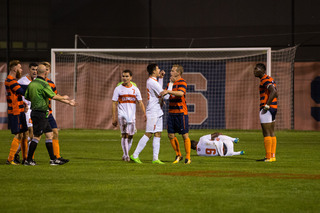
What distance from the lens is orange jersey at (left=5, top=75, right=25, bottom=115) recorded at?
1146cm

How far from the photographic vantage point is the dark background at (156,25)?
26969 mm

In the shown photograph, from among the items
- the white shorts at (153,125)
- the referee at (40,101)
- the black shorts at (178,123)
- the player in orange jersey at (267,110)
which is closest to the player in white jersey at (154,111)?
the white shorts at (153,125)

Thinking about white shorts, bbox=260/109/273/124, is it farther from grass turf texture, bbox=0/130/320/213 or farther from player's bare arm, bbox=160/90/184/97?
player's bare arm, bbox=160/90/184/97

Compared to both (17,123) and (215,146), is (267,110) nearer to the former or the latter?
(215,146)

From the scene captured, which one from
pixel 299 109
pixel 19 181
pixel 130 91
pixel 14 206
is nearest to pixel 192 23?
pixel 299 109

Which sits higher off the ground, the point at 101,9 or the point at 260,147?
the point at 101,9

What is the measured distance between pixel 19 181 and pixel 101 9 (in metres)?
20.3

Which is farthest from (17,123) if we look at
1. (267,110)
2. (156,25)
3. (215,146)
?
(156,25)

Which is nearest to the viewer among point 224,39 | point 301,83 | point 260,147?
point 260,147

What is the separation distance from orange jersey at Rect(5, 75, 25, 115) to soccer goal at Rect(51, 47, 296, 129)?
14.1 meters

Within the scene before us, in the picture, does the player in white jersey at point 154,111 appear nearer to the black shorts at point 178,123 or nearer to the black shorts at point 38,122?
the black shorts at point 178,123

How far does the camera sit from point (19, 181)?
359 inches

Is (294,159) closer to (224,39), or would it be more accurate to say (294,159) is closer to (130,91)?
(130,91)

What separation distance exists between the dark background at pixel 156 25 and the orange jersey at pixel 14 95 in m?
15.3
